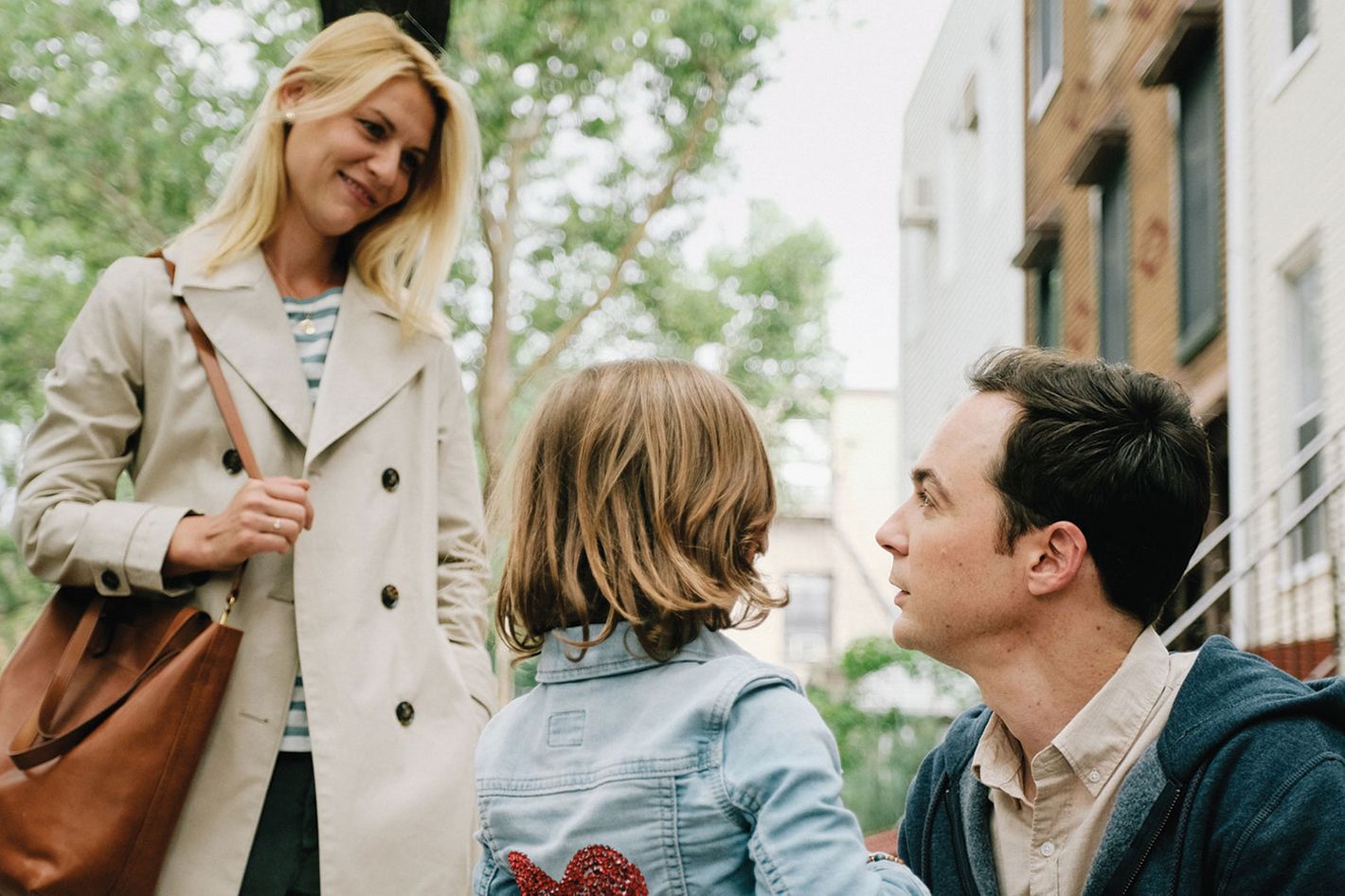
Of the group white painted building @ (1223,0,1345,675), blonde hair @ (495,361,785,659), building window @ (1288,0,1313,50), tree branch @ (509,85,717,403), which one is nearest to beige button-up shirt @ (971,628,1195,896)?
blonde hair @ (495,361,785,659)

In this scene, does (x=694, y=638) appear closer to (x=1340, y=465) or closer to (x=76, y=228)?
(x=1340, y=465)

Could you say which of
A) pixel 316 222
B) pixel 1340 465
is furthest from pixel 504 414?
pixel 316 222

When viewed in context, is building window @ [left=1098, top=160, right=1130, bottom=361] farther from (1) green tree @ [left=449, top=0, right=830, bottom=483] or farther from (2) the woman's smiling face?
(2) the woman's smiling face

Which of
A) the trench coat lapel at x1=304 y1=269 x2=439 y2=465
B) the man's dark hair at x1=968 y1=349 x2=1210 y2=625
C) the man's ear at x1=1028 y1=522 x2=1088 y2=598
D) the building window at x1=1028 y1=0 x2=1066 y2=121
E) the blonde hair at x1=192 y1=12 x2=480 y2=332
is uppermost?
the building window at x1=1028 y1=0 x2=1066 y2=121

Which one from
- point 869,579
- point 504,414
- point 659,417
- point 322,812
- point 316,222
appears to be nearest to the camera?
point 659,417

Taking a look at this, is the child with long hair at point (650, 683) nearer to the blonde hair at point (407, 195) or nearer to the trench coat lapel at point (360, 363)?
the trench coat lapel at point (360, 363)

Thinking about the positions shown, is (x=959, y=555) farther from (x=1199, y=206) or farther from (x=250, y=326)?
(x=1199, y=206)

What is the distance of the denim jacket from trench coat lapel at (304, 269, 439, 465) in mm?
768

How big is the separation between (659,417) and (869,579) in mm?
49302

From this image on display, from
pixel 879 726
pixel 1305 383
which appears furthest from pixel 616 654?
pixel 879 726

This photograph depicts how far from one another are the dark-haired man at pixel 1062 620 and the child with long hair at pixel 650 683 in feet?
1.02

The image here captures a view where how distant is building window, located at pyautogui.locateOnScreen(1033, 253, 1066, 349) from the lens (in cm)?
1925

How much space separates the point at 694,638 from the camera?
103 inches

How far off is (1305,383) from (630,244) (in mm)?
9389
